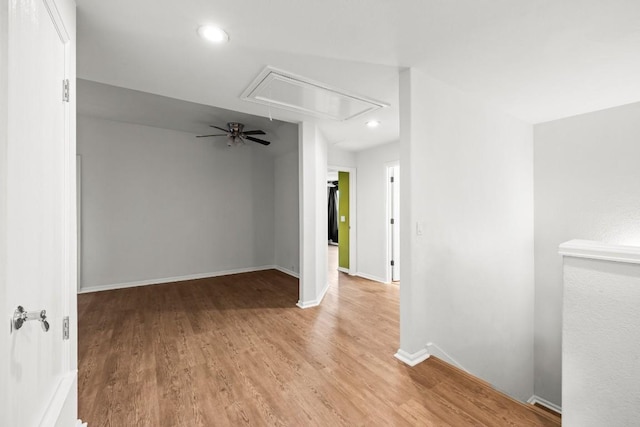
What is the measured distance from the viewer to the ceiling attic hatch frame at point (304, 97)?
2391mm

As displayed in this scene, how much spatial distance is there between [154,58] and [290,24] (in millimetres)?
1128

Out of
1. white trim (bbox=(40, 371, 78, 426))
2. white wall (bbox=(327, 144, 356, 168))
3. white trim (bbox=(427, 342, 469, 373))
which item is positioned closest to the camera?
white trim (bbox=(40, 371, 78, 426))

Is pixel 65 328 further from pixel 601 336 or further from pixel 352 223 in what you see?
pixel 352 223

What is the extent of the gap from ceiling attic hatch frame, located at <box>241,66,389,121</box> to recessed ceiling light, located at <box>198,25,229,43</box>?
44 centimetres

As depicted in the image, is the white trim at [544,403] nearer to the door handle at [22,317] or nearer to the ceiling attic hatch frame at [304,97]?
the ceiling attic hatch frame at [304,97]

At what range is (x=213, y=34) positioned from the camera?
5.90 ft

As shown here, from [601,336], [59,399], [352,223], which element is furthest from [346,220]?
[59,399]

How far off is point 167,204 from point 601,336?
215 inches

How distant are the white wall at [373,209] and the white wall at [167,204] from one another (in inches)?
76.6

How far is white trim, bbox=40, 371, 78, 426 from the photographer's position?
42.4 inches

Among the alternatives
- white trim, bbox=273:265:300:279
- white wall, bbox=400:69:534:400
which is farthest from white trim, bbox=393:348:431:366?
white trim, bbox=273:265:300:279

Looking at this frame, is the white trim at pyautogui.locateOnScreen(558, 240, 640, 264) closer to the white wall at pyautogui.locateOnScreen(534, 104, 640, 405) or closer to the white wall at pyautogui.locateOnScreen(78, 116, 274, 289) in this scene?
the white wall at pyautogui.locateOnScreen(534, 104, 640, 405)

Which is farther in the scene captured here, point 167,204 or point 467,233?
point 167,204

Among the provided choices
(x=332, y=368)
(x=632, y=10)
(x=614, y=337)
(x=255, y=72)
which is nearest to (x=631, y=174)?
(x=632, y=10)
